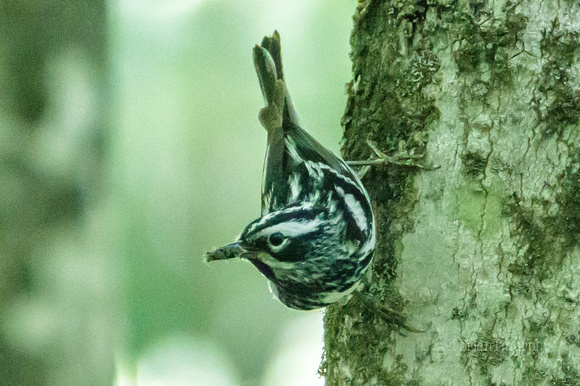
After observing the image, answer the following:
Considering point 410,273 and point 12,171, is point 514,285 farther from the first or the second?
point 12,171

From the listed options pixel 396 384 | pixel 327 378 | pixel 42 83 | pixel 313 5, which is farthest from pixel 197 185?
pixel 42 83

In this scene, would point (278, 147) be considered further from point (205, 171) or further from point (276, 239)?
point (205, 171)

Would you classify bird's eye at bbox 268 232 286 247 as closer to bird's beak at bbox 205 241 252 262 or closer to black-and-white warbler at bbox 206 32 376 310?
black-and-white warbler at bbox 206 32 376 310

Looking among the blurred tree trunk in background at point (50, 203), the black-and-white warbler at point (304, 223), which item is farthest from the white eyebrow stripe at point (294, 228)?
the blurred tree trunk in background at point (50, 203)

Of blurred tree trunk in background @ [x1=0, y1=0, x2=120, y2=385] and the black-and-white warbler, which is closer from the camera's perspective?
blurred tree trunk in background @ [x1=0, y1=0, x2=120, y2=385]

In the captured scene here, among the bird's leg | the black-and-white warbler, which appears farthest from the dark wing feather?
the bird's leg

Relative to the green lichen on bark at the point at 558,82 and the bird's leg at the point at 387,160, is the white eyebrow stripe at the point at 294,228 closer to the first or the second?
the bird's leg at the point at 387,160
